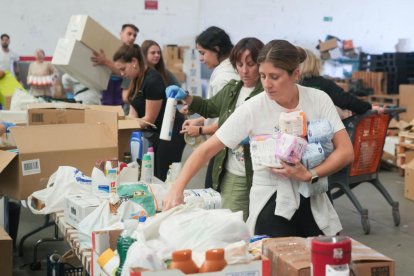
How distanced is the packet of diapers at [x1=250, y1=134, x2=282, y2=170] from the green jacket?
0.40m

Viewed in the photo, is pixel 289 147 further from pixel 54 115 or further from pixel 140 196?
pixel 54 115

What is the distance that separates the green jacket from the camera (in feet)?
9.89

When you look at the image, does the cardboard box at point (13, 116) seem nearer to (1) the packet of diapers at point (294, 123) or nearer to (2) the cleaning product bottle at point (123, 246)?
(1) the packet of diapers at point (294, 123)

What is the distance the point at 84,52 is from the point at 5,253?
9.55 feet

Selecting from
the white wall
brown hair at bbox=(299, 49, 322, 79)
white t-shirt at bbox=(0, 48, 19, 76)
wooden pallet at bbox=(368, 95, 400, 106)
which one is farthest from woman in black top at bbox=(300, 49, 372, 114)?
the white wall

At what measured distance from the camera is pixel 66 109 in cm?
427

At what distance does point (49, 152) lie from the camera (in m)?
3.57

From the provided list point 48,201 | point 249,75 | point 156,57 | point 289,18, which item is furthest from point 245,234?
point 289,18

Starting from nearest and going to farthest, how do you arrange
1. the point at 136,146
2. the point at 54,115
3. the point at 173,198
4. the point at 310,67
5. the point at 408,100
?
the point at 173,198
the point at 136,146
the point at 54,115
the point at 310,67
the point at 408,100

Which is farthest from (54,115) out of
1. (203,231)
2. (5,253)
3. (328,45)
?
(328,45)

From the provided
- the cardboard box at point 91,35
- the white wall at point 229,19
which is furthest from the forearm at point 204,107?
the white wall at point 229,19

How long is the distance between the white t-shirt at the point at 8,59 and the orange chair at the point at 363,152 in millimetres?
7068

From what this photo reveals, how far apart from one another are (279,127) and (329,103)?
0.79 ft

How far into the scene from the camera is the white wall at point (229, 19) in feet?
36.0
